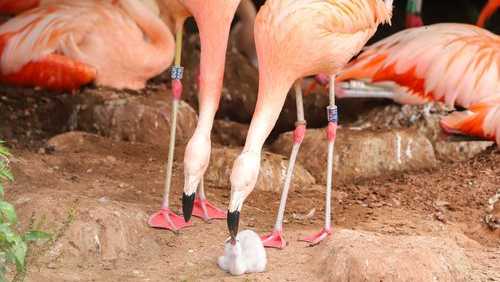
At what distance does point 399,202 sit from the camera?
6.10 metres

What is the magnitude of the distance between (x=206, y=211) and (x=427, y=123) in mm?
2391

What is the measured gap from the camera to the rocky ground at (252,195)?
4633 millimetres

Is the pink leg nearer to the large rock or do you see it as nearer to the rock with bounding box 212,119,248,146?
the large rock

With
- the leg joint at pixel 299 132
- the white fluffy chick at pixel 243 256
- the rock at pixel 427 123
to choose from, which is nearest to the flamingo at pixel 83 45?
Result: the rock at pixel 427 123

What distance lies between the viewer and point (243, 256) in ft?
15.2

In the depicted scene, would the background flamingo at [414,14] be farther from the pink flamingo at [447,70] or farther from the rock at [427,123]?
the rock at [427,123]

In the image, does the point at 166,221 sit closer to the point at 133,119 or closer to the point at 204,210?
the point at 204,210

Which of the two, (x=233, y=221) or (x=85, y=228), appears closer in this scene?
(x=233, y=221)

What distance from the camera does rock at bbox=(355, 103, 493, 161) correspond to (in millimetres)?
7043

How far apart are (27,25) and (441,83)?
2.79 metres

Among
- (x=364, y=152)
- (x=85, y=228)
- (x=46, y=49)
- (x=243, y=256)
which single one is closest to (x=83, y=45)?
(x=46, y=49)

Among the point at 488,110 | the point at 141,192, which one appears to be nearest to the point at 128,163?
the point at 141,192

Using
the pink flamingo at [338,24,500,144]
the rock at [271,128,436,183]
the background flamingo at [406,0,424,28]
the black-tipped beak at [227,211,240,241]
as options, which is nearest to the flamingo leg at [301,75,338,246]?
the black-tipped beak at [227,211,240,241]

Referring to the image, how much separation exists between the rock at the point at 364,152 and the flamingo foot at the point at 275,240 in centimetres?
143
